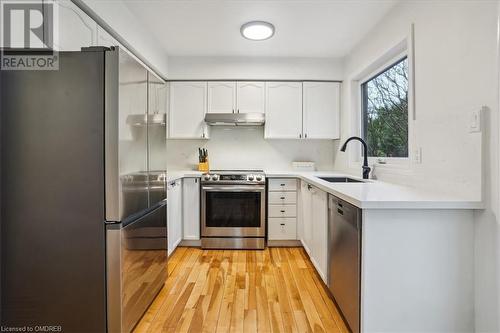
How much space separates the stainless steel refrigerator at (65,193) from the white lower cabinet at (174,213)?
1.30 metres

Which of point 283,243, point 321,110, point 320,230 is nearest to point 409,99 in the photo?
point 320,230

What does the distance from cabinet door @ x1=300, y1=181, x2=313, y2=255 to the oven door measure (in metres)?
0.47

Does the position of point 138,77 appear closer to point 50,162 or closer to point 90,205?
point 50,162

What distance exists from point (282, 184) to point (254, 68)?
1.56 m

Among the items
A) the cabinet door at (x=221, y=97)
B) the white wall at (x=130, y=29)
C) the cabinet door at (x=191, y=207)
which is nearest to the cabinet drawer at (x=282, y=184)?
the cabinet door at (x=191, y=207)

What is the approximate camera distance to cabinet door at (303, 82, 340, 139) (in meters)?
3.69

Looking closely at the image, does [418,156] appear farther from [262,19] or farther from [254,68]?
[254,68]

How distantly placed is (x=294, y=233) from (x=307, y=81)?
1.99 metres

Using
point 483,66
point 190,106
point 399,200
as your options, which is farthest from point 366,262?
point 190,106

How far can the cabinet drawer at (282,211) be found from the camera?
3.37 meters

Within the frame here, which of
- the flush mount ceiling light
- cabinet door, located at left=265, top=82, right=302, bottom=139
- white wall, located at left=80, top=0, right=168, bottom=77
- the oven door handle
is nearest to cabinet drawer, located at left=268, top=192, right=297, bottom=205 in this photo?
the oven door handle

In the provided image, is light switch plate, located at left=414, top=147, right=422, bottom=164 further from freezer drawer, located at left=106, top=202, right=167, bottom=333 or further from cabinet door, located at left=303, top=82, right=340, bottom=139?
freezer drawer, located at left=106, top=202, right=167, bottom=333

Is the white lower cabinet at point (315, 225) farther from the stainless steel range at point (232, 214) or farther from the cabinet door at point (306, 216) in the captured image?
the stainless steel range at point (232, 214)

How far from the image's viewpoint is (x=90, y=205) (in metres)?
1.49
